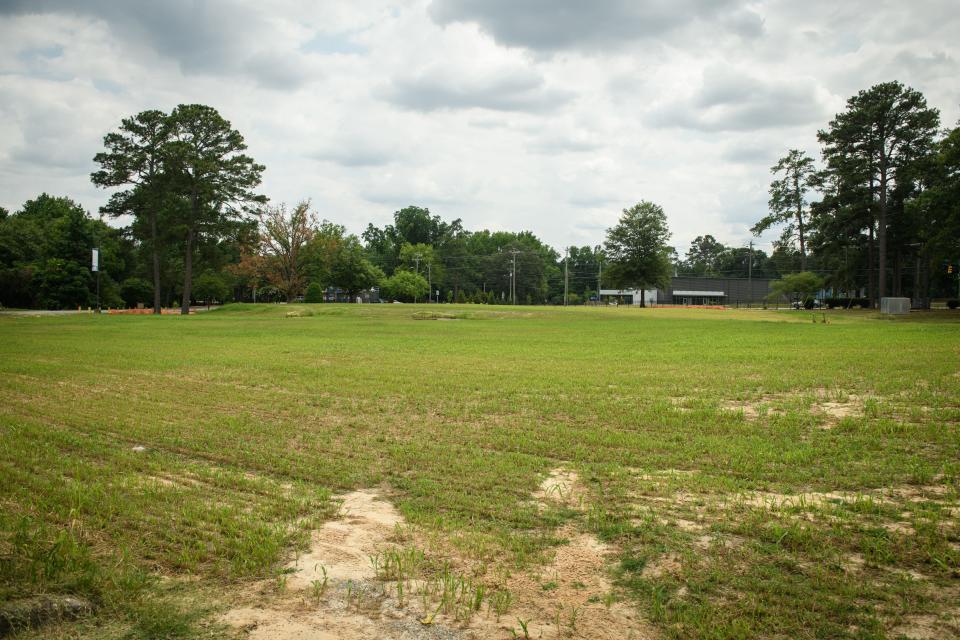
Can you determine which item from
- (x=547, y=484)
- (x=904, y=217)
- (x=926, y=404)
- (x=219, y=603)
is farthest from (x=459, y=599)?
(x=904, y=217)

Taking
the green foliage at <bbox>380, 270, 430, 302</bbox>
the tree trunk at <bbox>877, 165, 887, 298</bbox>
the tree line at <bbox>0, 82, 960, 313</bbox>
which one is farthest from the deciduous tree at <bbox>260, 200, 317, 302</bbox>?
the tree trunk at <bbox>877, 165, 887, 298</bbox>

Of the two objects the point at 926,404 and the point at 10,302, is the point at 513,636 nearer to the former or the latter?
the point at 926,404

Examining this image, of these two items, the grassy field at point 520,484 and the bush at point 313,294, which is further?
the bush at point 313,294

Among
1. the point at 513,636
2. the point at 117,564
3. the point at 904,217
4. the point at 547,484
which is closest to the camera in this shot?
the point at 513,636

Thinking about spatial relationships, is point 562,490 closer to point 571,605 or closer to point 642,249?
point 571,605

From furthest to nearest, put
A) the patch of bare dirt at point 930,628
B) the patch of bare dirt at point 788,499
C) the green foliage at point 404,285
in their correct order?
the green foliage at point 404,285, the patch of bare dirt at point 788,499, the patch of bare dirt at point 930,628

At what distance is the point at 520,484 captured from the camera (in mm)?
6188

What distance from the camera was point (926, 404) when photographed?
380 inches

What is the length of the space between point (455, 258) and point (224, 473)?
12914 cm

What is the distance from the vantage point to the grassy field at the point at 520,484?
3977mm

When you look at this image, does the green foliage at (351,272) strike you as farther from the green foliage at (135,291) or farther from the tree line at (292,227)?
the green foliage at (135,291)

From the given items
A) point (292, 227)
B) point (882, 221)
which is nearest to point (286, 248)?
point (292, 227)

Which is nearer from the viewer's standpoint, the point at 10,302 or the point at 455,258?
the point at 10,302

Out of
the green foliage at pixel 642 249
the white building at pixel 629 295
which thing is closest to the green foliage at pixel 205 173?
the green foliage at pixel 642 249
